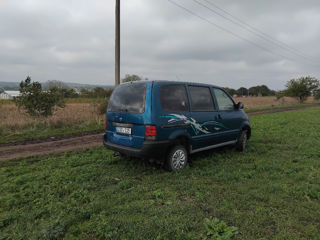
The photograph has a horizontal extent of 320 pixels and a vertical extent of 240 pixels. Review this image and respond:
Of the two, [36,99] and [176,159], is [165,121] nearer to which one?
[176,159]

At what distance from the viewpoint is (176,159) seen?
168 inches

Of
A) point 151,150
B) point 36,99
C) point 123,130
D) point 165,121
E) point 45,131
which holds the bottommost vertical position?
point 45,131

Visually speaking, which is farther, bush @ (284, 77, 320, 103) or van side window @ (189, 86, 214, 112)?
bush @ (284, 77, 320, 103)

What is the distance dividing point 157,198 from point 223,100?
3.39 m

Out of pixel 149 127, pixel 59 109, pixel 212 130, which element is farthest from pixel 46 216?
pixel 59 109

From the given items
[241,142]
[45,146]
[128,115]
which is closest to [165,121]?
[128,115]

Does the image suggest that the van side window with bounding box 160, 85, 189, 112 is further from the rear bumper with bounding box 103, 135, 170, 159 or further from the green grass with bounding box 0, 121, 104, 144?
the green grass with bounding box 0, 121, 104, 144

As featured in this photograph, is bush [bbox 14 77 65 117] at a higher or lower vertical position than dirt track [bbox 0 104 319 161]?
higher

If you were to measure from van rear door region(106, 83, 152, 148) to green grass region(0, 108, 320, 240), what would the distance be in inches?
29.3

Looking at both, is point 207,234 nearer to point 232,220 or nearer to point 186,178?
point 232,220

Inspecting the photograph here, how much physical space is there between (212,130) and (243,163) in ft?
3.55

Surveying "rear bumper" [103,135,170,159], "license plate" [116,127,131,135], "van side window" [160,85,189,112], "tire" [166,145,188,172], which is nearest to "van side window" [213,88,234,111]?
"van side window" [160,85,189,112]

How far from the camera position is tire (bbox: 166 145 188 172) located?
4.13m

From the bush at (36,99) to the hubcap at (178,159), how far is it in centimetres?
841
